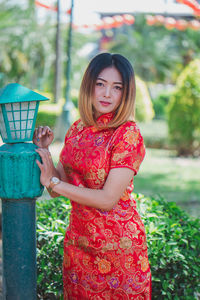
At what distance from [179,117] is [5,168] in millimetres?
10771

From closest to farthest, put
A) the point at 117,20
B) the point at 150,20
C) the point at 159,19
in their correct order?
the point at 117,20, the point at 159,19, the point at 150,20

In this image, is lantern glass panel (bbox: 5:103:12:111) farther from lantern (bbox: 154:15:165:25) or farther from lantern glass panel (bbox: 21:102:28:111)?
lantern (bbox: 154:15:165:25)

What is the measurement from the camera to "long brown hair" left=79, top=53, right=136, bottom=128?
1954mm

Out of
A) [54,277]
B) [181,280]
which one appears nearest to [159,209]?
[181,280]

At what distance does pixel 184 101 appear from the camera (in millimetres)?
12195

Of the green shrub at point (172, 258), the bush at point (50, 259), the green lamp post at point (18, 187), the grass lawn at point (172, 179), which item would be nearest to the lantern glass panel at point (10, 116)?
the green lamp post at point (18, 187)

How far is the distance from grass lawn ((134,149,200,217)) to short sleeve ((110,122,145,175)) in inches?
135

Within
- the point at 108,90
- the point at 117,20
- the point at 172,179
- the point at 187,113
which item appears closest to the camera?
the point at 108,90

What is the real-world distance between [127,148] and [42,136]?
41 centimetres

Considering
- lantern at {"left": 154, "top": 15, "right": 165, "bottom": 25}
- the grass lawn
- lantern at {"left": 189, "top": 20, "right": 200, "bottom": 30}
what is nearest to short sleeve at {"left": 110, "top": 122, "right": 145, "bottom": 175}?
the grass lawn

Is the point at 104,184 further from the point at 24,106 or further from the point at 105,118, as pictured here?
the point at 24,106

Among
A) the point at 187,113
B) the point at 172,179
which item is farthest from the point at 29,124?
the point at 187,113

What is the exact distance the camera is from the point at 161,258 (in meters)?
2.65

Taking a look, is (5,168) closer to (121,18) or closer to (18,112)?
(18,112)
